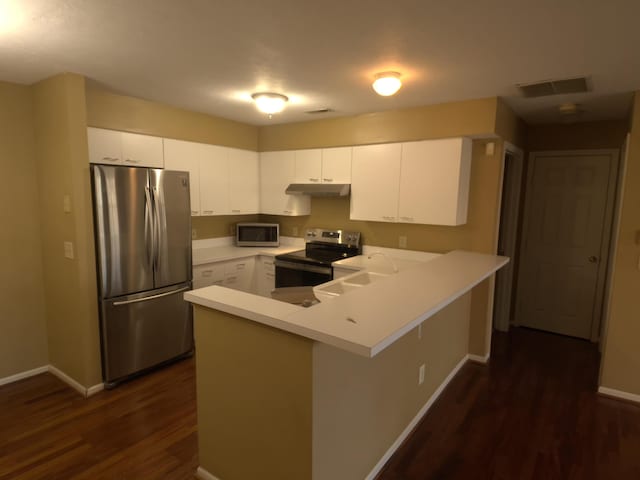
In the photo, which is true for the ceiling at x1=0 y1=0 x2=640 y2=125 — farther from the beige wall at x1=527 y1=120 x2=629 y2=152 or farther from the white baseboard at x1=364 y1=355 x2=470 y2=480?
the white baseboard at x1=364 y1=355 x2=470 y2=480

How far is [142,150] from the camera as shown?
11.4 feet

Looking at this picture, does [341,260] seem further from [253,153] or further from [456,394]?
[253,153]

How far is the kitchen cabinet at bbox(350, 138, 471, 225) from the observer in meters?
3.27

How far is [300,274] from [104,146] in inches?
84.1

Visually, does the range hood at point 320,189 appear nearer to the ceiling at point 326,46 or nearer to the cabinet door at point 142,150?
the ceiling at point 326,46

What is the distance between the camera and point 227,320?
72.2 inches

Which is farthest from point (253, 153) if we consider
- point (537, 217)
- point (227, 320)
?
point (537, 217)

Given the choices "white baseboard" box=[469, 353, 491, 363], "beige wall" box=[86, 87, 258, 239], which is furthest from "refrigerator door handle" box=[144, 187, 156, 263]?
"white baseboard" box=[469, 353, 491, 363]

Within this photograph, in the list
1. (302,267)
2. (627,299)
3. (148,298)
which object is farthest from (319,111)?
(627,299)

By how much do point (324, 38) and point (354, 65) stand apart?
1.44ft

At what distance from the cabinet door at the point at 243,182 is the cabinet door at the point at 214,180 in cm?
7

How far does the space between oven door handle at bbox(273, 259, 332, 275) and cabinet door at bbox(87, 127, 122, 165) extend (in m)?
1.82

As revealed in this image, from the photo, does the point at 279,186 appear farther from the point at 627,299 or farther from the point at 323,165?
the point at 627,299

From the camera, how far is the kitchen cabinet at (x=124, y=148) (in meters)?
3.12
